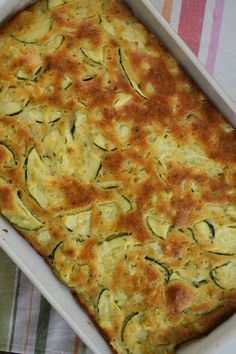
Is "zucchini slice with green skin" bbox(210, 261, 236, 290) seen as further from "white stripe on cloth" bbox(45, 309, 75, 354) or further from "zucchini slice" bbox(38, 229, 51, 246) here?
"white stripe on cloth" bbox(45, 309, 75, 354)

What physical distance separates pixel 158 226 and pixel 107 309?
399 millimetres

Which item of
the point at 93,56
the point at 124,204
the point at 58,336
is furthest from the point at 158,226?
the point at 58,336

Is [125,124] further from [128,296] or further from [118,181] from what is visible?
[128,296]

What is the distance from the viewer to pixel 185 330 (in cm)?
234

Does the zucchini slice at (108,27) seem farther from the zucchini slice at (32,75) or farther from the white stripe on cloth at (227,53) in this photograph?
the white stripe on cloth at (227,53)

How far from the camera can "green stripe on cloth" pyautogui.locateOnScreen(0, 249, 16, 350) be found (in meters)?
2.79

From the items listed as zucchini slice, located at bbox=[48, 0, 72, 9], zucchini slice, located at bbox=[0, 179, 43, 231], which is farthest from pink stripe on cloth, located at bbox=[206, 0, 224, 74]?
zucchini slice, located at bbox=[0, 179, 43, 231]

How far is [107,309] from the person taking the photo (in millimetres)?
2365

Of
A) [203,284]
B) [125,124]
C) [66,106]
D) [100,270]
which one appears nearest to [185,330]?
[203,284]

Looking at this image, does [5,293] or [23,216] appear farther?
[5,293]

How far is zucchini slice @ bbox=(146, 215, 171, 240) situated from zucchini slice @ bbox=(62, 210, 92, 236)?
242mm

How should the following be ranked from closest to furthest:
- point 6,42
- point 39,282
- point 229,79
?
point 39,282, point 6,42, point 229,79

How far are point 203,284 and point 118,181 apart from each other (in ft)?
1.77

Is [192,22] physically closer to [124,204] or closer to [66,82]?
[66,82]
